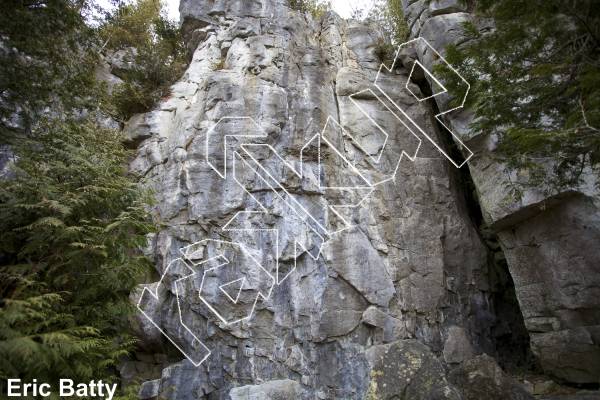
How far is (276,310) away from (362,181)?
12.6 ft

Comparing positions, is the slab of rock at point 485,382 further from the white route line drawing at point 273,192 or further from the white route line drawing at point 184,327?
the white route line drawing at point 184,327

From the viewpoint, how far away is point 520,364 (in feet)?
31.4

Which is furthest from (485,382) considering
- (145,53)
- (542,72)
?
(145,53)

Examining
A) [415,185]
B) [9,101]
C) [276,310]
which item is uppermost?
[9,101]

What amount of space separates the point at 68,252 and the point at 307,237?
4888mm

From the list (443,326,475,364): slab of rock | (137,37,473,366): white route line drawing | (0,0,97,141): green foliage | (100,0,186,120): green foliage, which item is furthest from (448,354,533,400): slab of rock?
(100,0,186,120): green foliage

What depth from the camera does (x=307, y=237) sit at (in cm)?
902

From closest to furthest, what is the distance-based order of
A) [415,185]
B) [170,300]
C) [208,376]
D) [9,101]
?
[9,101] < [208,376] < [170,300] < [415,185]

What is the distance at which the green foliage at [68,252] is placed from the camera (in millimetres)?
4809

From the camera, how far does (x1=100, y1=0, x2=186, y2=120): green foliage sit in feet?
41.1

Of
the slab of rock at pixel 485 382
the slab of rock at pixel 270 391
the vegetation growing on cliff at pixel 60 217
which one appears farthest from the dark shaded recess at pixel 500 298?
the vegetation growing on cliff at pixel 60 217

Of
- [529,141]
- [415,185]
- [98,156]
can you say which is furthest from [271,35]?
[529,141]

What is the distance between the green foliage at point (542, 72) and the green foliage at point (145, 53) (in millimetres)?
9022

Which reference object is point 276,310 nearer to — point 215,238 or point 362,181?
point 215,238
